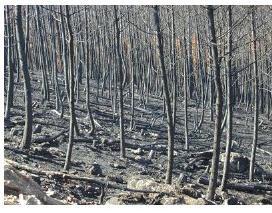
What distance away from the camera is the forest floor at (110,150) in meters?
10.9

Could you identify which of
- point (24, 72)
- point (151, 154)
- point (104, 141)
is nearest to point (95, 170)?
point (24, 72)

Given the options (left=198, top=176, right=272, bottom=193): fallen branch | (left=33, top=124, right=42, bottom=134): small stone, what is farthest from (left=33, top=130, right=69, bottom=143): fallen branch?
(left=198, top=176, right=272, bottom=193): fallen branch

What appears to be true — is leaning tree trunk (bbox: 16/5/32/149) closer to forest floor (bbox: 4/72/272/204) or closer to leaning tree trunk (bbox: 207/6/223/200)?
forest floor (bbox: 4/72/272/204)

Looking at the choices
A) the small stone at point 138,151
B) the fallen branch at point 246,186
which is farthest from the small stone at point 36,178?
the small stone at point 138,151

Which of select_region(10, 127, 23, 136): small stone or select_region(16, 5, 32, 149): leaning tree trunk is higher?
select_region(16, 5, 32, 149): leaning tree trunk

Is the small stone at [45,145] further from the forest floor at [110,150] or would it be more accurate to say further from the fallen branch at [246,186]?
the fallen branch at [246,186]

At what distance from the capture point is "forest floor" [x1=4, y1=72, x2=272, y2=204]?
10.9 m

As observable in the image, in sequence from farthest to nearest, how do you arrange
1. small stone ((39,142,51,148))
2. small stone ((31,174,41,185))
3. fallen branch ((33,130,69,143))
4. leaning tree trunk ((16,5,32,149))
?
fallen branch ((33,130,69,143)), small stone ((39,142,51,148)), leaning tree trunk ((16,5,32,149)), small stone ((31,174,41,185))

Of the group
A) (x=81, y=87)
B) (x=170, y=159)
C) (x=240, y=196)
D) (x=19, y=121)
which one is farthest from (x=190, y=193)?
(x=81, y=87)

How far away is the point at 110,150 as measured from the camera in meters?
15.0

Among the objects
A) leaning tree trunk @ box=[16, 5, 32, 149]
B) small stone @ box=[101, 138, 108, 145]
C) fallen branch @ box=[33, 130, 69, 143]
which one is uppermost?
leaning tree trunk @ box=[16, 5, 32, 149]

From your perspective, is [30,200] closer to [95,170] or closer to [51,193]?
[51,193]

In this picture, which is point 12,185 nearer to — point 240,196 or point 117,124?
point 240,196
